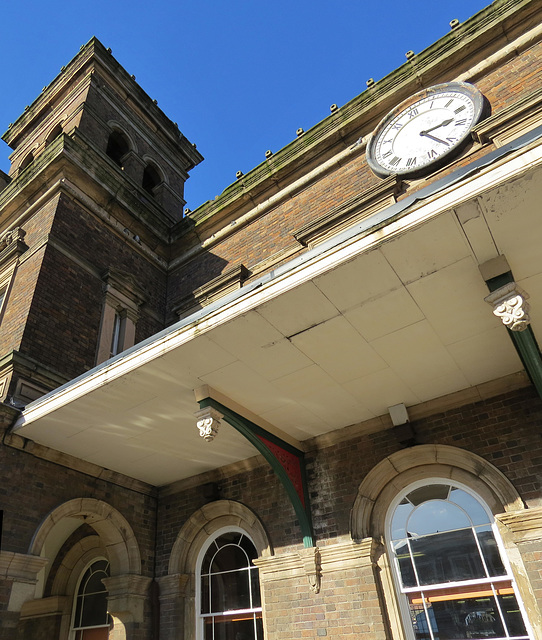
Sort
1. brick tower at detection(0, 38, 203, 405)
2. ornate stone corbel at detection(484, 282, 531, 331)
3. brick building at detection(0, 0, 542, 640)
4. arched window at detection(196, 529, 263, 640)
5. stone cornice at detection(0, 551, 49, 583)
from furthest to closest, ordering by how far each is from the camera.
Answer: brick tower at detection(0, 38, 203, 405)
arched window at detection(196, 529, 263, 640)
stone cornice at detection(0, 551, 49, 583)
brick building at detection(0, 0, 542, 640)
ornate stone corbel at detection(484, 282, 531, 331)

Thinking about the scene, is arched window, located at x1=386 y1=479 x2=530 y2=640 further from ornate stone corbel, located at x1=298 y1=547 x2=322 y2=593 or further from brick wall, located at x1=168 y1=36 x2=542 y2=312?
brick wall, located at x1=168 y1=36 x2=542 y2=312

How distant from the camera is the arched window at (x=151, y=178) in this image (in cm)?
1511

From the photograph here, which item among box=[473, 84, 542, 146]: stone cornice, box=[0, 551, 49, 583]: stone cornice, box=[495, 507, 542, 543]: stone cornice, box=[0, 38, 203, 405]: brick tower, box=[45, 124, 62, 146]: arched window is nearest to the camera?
box=[495, 507, 542, 543]: stone cornice

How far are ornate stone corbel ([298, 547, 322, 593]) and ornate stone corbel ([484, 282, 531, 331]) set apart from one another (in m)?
4.05

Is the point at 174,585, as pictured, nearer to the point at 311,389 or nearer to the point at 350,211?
the point at 311,389

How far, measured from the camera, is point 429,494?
6477mm

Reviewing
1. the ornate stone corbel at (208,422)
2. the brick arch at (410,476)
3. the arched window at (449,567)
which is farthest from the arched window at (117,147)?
the arched window at (449,567)

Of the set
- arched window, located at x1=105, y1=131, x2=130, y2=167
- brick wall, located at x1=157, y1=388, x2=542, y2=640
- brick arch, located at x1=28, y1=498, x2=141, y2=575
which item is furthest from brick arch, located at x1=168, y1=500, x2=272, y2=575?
arched window, located at x1=105, y1=131, x2=130, y2=167

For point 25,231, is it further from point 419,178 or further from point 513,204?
point 513,204

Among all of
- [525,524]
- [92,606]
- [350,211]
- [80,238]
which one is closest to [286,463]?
[525,524]

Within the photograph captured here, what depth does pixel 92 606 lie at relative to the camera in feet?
30.6

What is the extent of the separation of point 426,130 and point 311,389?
5.14 metres

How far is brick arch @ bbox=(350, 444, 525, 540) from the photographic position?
A: 6027 mm

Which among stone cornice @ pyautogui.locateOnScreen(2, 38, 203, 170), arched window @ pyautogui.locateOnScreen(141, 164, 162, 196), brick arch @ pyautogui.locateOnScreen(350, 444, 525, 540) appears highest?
stone cornice @ pyautogui.locateOnScreen(2, 38, 203, 170)
